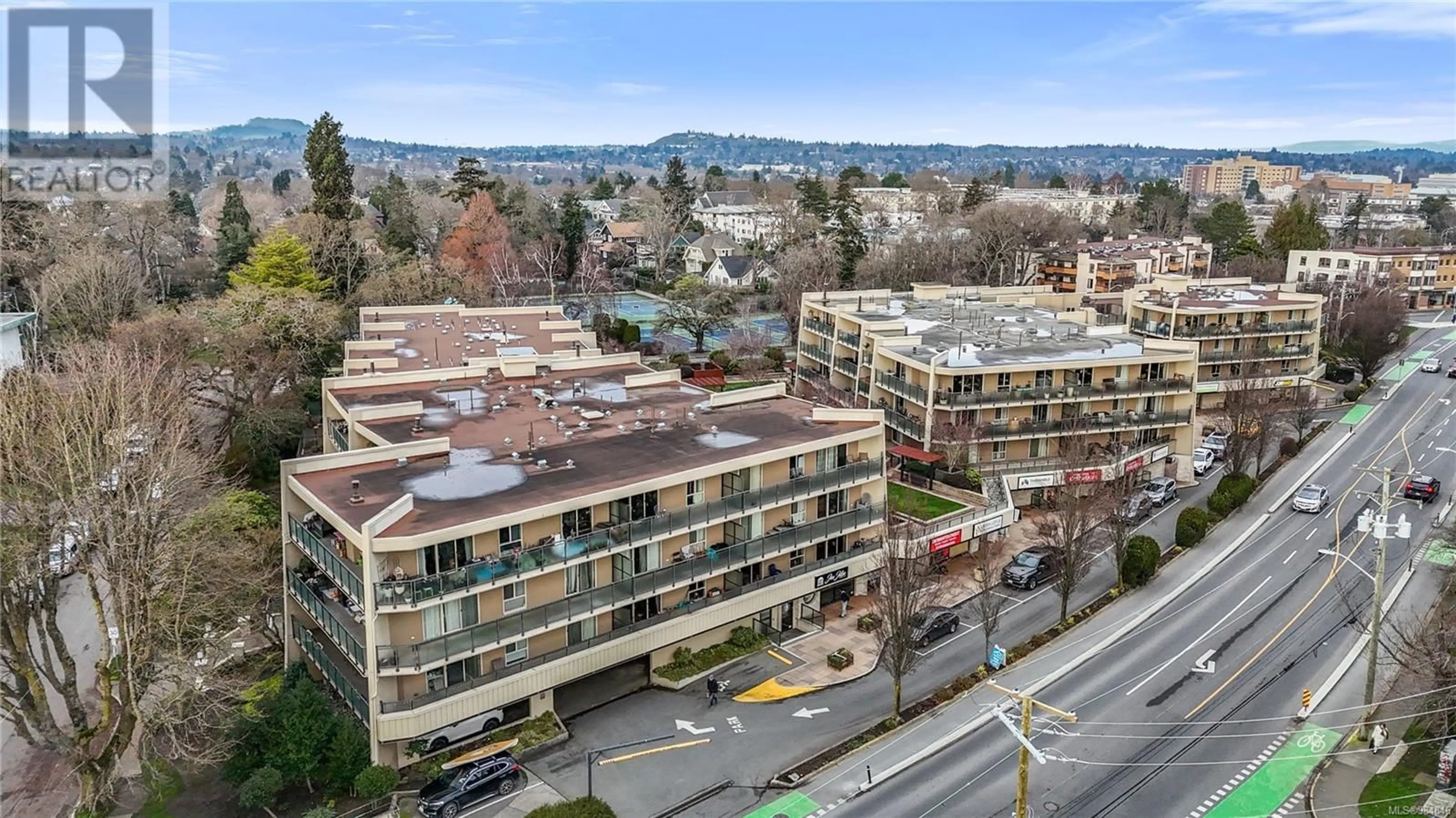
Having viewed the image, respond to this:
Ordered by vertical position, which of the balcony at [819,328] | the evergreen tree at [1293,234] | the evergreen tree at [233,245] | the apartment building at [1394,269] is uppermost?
the evergreen tree at [1293,234]

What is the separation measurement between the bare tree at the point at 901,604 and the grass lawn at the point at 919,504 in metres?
13.6

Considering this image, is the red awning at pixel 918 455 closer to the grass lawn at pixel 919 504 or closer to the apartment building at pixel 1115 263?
the grass lawn at pixel 919 504

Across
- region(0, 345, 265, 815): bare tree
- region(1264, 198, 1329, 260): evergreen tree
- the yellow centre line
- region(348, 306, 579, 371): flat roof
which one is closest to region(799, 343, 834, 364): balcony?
region(348, 306, 579, 371): flat roof

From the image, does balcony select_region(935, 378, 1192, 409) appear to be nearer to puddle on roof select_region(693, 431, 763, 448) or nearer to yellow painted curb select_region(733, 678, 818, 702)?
puddle on roof select_region(693, 431, 763, 448)

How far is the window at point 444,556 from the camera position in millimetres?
30047

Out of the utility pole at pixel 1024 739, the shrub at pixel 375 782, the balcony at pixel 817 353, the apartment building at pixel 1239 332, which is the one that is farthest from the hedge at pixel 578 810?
the apartment building at pixel 1239 332

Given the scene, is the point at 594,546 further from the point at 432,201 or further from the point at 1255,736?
the point at 432,201

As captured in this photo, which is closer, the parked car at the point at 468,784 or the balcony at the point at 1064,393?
the parked car at the point at 468,784

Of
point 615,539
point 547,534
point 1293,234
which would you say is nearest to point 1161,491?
point 615,539

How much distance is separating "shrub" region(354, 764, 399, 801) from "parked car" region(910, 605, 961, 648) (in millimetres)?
19365

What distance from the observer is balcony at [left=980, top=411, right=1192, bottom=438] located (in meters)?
55.7

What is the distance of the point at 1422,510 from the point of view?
53.9 metres

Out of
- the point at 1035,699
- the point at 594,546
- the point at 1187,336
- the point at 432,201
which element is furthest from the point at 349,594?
the point at 432,201

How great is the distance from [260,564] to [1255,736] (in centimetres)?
3712
